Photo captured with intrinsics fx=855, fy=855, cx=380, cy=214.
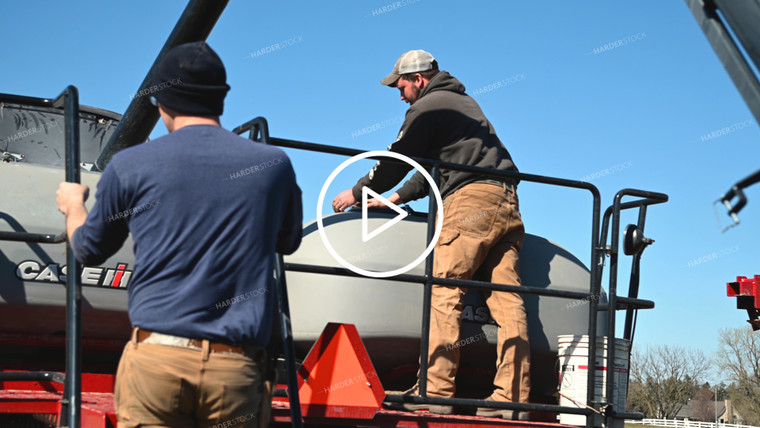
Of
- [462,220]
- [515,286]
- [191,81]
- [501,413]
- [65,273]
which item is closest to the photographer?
[191,81]

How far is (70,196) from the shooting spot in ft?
9.11

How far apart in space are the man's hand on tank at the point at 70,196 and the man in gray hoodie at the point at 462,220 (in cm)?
233

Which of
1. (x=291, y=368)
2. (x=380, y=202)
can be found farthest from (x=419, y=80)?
(x=291, y=368)

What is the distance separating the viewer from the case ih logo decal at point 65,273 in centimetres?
422

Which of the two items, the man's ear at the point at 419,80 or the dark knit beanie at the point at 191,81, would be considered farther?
the man's ear at the point at 419,80

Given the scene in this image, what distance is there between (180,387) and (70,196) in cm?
83

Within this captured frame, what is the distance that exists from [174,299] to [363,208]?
2.72 metres

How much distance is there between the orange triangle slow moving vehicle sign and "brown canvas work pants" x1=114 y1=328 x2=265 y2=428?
157 cm

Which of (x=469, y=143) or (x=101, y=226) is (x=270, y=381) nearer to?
(x=101, y=226)

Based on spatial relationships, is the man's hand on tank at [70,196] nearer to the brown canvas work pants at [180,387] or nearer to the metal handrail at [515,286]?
the brown canvas work pants at [180,387]

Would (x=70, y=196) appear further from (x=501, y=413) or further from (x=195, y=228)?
(x=501, y=413)

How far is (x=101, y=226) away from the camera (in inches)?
98.3

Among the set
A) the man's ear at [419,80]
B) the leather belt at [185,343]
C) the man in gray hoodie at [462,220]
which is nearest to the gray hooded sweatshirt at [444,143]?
the man in gray hoodie at [462,220]
